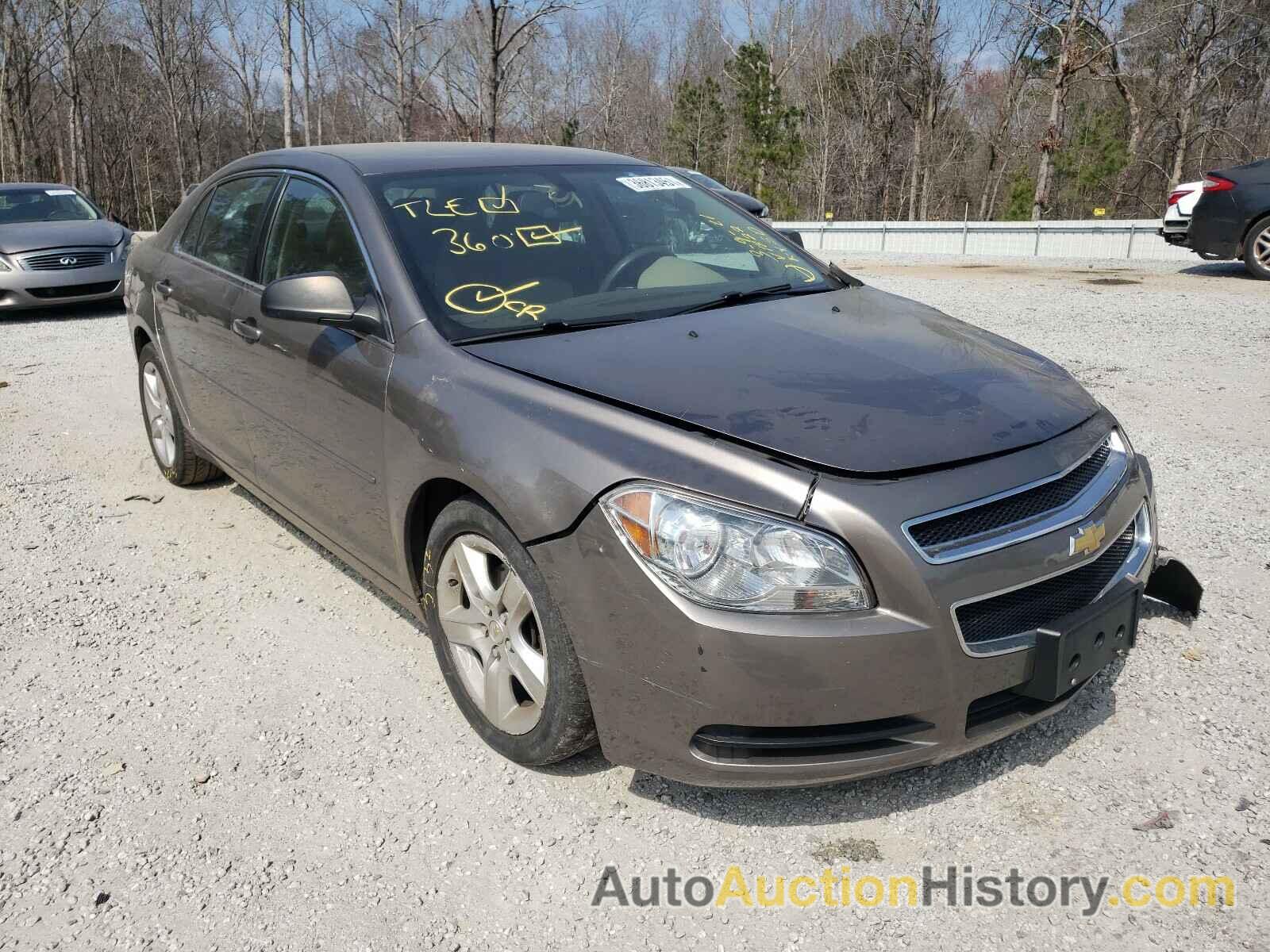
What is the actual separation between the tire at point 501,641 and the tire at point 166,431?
2412mm

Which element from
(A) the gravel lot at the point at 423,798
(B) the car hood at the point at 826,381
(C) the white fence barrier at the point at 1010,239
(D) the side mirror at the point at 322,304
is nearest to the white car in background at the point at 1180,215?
(C) the white fence barrier at the point at 1010,239

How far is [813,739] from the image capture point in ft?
7.34

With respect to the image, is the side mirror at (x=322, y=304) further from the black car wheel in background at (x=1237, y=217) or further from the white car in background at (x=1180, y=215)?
the white car in background at (x=1180, y=215)

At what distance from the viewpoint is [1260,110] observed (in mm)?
33562

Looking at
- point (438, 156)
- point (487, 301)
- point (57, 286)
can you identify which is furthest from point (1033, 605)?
point (57, 286)

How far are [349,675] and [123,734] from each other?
2.22 ft

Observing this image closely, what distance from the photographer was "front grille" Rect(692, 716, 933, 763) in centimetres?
224

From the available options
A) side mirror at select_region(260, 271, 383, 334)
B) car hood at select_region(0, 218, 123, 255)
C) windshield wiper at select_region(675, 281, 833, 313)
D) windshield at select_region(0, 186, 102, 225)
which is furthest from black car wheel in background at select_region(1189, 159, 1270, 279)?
windshield at select_region(0, 186, 102, 225)

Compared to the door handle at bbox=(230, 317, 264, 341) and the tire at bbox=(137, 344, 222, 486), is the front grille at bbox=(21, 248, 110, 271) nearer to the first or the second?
the tire at bbox=(137, 344, 222, 486)

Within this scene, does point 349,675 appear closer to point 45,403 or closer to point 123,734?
point 123,734

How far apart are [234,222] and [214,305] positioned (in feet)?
1.31

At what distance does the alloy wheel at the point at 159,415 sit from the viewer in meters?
5.09

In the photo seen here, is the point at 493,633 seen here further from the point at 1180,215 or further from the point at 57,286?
the point at 1180,215

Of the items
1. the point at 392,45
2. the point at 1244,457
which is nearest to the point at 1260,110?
the point at 392,45
